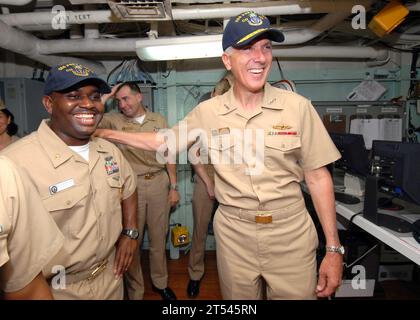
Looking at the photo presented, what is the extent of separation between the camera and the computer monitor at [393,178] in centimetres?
173

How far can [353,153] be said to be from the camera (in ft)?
7.91

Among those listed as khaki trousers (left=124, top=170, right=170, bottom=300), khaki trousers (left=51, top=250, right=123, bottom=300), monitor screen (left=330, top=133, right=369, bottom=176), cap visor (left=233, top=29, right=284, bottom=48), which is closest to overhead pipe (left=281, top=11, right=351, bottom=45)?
monitor screen (left=330, top=133, right=369, bottom=176)

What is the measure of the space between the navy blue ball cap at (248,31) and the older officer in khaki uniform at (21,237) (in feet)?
3.31

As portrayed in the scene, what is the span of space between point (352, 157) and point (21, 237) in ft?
7.54

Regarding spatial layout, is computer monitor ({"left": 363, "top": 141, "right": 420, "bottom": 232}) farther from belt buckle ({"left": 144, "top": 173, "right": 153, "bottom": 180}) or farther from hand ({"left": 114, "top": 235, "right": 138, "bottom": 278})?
belt buckle ({"left": 144, "top": 173, "right": 153, "bottom": 180})

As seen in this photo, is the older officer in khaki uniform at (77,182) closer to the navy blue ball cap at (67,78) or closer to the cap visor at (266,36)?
the navy blue ball cap at (67,78)

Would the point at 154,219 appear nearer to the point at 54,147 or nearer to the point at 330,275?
the point at 54,147

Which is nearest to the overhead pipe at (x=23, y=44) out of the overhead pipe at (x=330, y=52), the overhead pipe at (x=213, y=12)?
the overhead pipe at (x=213, y=12)

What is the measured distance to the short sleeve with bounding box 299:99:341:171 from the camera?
56.0 inches

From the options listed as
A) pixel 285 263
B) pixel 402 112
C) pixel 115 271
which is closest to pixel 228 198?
pixel 285 263

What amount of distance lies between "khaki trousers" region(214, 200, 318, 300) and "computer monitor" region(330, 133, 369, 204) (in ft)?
3.61

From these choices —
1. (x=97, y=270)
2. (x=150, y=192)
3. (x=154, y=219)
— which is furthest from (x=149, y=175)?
(x=97, y=270)

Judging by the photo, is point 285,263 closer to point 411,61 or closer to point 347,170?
point 347,170
